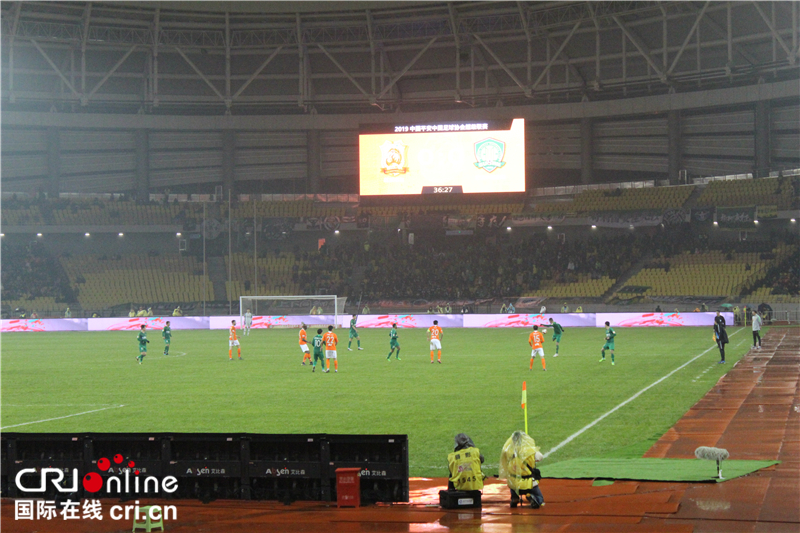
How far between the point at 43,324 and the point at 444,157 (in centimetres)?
3225

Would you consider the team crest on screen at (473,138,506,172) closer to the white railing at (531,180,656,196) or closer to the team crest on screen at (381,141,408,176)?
the team crest on screen at (381,141,408,176)

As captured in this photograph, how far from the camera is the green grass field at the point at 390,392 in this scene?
57.9 feet

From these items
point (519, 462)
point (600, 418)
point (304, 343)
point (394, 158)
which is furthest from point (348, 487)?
point (394, 158)

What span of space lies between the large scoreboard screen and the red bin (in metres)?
52.0

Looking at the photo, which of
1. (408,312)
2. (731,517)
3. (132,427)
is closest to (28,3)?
(408,312)

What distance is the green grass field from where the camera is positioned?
695 inches

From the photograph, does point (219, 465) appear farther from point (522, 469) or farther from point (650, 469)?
point (650, 469)

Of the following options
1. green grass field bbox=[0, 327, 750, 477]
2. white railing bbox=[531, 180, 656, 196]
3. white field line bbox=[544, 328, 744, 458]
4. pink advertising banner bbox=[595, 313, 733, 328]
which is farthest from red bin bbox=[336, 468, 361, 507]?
white railing bbox=[531, 180, 656, 196]

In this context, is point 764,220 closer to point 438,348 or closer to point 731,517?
point 438,348

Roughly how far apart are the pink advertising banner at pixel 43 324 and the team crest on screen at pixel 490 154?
31599mm

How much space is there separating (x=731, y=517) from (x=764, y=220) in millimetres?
61153

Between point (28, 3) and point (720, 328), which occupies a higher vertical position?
point (28, 3)

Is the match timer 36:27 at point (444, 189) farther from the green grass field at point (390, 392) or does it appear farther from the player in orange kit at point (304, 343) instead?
the player in orange kit at point (304, 343)

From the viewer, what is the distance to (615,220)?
229ft
